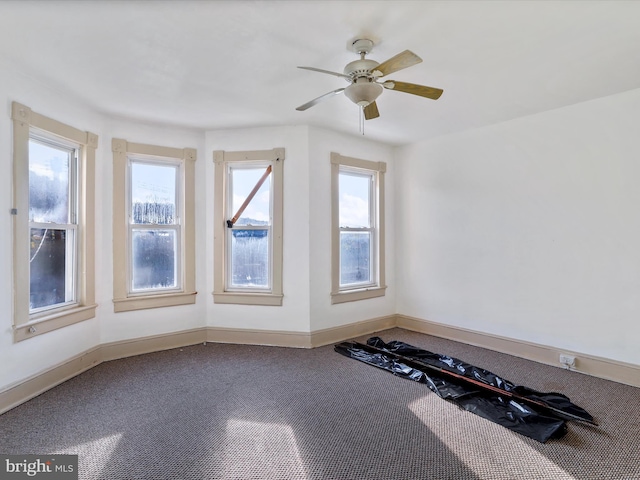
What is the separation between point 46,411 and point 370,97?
3415 mm

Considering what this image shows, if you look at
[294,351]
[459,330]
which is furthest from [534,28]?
[294,351]

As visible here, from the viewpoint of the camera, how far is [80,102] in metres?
3.29

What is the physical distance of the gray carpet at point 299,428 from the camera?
1921mm

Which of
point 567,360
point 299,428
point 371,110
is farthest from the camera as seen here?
point 567,360

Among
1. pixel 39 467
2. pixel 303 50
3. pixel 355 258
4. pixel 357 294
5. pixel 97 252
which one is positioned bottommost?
pixel 39 467

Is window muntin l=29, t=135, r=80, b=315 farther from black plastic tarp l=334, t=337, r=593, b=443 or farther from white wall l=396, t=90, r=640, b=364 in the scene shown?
white wall l=396, t=90, r=640, b=364

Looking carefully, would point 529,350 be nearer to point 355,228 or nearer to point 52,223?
point 355,228

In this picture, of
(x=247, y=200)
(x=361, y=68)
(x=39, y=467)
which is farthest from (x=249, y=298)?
(x=361, y=68)

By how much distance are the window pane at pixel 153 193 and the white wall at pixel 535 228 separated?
3.21 meters

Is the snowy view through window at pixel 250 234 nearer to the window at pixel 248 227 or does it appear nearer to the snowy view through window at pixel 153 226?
the window at pixel 248 227

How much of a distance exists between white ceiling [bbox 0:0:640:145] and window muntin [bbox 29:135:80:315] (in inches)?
23.8

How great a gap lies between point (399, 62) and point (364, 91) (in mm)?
360

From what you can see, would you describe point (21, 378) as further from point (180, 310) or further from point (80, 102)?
point (80, 102)

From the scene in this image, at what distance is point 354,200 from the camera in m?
4.69
